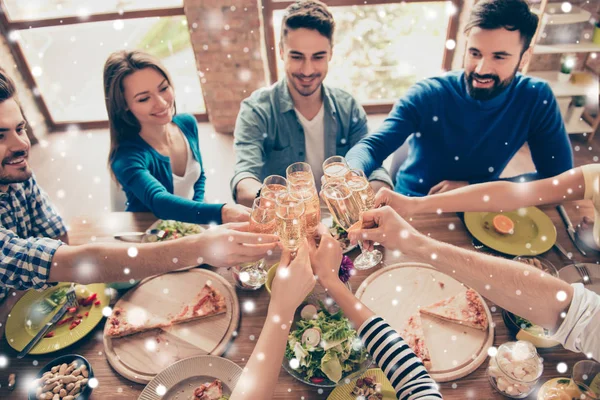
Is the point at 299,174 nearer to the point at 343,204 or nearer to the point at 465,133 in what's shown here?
the point at 343,204

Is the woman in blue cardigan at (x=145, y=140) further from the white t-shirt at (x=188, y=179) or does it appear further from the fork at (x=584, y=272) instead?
the fork at (x=584, y=272)

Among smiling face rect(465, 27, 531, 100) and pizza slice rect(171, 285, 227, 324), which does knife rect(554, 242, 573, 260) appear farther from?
pizza slice rect(171, 285, 227, 324)

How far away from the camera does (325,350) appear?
133 cm

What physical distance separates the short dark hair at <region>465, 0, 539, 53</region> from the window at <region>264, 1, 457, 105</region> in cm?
240

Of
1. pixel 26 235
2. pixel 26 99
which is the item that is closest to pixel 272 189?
pixel 26 235

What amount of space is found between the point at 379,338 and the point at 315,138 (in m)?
Result: 1.61

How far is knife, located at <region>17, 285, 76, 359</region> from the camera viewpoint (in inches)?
56.3

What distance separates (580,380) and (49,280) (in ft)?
6.02

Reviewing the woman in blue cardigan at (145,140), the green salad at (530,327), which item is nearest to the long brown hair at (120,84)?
the woman in blue cardigan at (145,140)

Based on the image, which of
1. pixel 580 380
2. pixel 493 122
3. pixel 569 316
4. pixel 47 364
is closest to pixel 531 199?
pixel 493 122

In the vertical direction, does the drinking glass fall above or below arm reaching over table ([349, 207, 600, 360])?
below

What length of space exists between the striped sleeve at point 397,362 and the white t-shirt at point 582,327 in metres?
0.47

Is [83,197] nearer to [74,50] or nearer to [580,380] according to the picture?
[74,50]

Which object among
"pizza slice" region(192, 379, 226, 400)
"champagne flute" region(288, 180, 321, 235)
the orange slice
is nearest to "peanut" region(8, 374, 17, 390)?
"pizza slice" region(192, 379, 226, 400)
